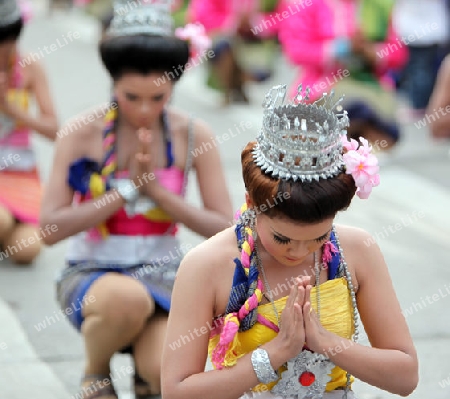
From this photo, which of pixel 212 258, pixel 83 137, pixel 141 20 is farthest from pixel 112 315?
pixel 141 20

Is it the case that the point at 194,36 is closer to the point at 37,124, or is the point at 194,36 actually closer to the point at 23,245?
the point at 37,124

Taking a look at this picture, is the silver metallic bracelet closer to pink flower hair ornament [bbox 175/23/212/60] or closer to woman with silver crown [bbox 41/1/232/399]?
woman with silver crown [bbox 41/1/232/399]

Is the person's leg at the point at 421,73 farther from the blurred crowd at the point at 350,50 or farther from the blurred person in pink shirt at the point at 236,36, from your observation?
the blurred person in pink shirt at the point at 236,36

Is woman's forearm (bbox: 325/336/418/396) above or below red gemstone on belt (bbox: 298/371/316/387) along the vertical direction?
above

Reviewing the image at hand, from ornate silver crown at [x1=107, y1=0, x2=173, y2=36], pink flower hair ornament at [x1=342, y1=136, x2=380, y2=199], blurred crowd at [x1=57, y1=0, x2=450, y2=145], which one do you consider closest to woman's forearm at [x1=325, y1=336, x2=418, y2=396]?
pink flower hair ornament at [x1=342, y1=136, x2=380, y2=199]

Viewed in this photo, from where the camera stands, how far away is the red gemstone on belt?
8.72ft

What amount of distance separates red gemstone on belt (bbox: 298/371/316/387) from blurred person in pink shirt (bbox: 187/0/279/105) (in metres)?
A: 7.55

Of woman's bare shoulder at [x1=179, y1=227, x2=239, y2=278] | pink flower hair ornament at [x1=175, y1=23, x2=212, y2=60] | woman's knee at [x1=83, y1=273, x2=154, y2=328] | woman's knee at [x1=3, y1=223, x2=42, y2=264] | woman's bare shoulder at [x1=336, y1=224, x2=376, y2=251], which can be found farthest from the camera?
woman's knee at [x1=3, y1=223, x2=42, y2=264]

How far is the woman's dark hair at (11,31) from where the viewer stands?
5.02m

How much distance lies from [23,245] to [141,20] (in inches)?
79.2

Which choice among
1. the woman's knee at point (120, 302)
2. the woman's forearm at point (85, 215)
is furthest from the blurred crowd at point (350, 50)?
the woman's knee at point (120, 302)

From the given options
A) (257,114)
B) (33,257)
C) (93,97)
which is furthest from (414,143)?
(33,257)

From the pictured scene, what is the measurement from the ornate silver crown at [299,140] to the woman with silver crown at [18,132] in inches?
111

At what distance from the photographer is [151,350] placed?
135 inches
